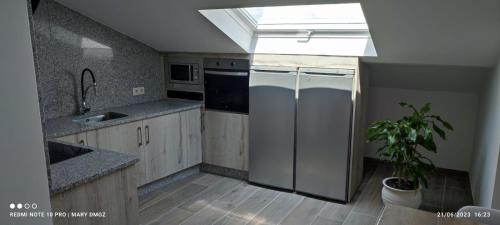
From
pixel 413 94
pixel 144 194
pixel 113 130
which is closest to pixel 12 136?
pixel 113 130

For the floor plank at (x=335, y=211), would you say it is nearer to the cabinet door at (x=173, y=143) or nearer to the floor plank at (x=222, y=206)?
the floor plank at (x=222, y=206)

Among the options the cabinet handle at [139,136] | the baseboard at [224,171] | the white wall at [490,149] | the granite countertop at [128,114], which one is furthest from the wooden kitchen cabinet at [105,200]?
the white wall at [490,149]

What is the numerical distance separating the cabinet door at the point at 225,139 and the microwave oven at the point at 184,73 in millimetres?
427

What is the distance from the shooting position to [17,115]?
108cm

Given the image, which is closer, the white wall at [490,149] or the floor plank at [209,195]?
the white wall at [490,149]

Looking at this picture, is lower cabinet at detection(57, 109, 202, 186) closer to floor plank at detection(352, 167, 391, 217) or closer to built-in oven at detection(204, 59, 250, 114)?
built-in oven at detection(204, 59, 250, 114)

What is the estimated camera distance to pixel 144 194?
344 centimetres

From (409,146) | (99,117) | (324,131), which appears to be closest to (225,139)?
(324,131)

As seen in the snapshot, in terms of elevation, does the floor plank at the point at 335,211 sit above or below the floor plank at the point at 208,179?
below

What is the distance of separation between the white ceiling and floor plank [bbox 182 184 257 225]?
1.45 m

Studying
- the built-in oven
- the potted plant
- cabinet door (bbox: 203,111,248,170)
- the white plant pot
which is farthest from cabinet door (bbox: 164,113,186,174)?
the white plant pot

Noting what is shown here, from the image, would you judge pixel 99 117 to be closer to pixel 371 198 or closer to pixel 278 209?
pixel 278 209

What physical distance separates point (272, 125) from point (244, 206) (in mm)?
846

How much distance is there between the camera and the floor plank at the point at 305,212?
2.95 meters
